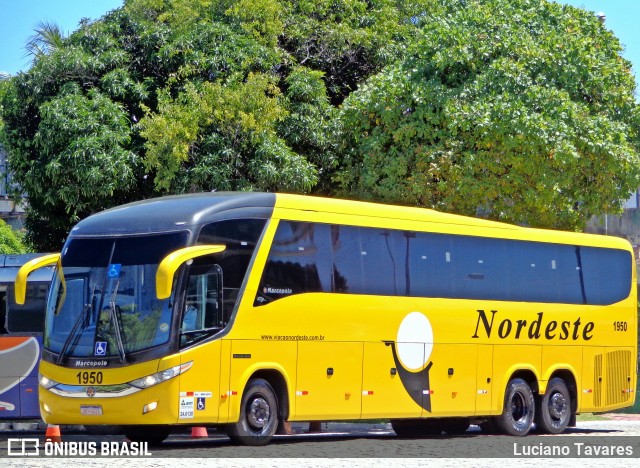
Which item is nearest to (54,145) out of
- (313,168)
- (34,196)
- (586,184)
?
(34,196)

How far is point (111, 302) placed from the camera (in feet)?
51.6

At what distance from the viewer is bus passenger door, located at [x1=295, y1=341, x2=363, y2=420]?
56.2 ft

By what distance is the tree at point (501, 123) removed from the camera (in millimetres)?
26906

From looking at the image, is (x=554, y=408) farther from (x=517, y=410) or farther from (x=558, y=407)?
(x=517, y=410)

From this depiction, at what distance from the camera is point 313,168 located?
28.0 meters

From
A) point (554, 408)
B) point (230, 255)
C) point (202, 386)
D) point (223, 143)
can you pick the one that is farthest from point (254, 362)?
point (223, 143)

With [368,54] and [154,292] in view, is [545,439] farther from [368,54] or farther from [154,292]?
[368,54]

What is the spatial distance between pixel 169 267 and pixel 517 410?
8.89 meters

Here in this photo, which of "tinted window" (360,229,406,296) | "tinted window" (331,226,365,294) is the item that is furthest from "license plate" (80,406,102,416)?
"tinted window" (360,229,406,296)

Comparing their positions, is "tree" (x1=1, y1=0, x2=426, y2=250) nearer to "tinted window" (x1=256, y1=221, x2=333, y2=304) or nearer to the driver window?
"tinted window" (x1=256, y1=221, x2=333, y2=304)

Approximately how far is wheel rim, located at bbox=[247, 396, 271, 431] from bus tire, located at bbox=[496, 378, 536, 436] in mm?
5684

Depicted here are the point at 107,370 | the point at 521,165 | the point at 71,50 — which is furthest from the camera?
the point at 71,50

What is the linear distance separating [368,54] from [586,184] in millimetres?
6935

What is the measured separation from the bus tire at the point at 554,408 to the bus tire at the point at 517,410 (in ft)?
0.62
